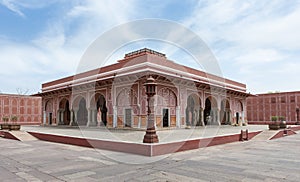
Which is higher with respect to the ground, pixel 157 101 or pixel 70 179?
pixel 157 101

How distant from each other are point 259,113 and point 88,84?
80.5 feet

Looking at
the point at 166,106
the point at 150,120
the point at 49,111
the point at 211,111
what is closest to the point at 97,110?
the point at 166,106

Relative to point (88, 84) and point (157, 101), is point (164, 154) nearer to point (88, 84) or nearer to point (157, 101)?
point (157, 101)

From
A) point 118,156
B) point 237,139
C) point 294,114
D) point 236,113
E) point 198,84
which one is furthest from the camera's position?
point 294,114

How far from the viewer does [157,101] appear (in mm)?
16953

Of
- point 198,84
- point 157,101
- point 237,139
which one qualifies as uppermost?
point 198,84

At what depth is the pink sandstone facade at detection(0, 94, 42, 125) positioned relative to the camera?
1255 inches

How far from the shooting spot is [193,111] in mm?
22281

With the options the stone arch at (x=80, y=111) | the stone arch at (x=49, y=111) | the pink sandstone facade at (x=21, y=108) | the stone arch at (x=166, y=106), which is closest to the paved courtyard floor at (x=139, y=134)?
the stone arch at (x=166, y=106)

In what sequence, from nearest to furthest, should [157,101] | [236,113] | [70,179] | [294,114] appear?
[70,179], [157,101], [236,113], [294,114]

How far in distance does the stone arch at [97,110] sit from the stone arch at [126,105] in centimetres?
303

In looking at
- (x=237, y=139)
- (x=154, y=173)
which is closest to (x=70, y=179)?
(x=154, y=173)

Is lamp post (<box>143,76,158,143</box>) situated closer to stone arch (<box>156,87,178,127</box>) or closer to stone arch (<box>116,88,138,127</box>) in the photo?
stone arch (<box>156,87,178,127</box>)

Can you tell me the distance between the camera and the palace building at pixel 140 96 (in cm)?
1703
